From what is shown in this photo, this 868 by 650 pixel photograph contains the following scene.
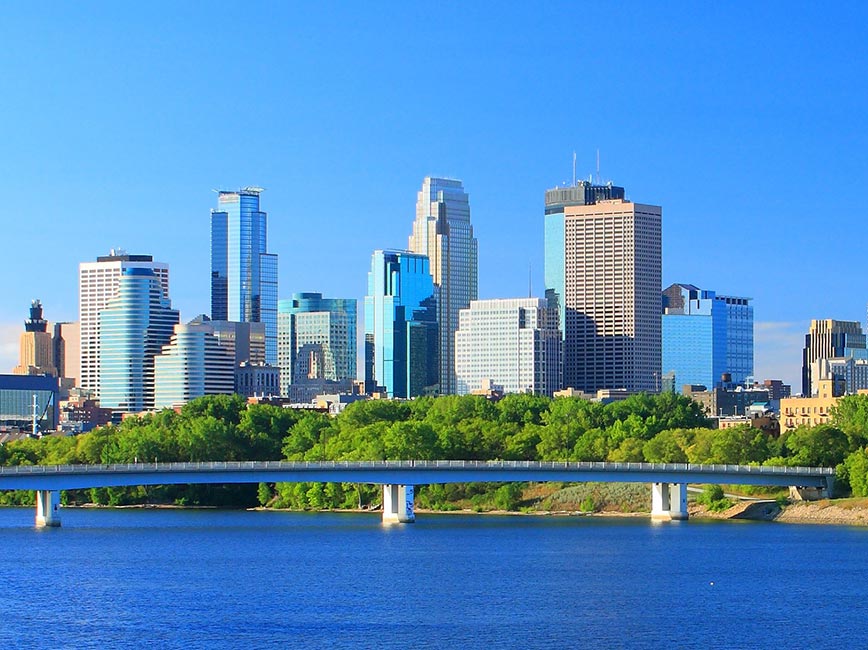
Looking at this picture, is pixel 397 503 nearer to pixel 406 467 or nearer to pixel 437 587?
pixel 406 467

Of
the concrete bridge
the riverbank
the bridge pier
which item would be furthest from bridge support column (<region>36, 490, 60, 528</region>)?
the riverbank

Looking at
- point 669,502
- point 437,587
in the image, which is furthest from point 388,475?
point 437,587

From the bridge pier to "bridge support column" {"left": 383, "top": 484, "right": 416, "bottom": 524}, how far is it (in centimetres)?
2036

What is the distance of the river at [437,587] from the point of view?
82.7 metres

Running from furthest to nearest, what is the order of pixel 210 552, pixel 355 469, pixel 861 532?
pixel 355 469 < pixel 861 532 < pixel 210 552

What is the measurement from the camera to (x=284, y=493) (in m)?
197

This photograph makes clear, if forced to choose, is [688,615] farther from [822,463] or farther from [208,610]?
[822,463]

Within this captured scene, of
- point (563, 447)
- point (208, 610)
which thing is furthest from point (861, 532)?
point (208, 610)

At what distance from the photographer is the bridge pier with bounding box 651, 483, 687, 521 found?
163 meters

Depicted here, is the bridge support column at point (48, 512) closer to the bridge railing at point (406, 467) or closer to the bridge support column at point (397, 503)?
the bridge railing at point (406, 467)

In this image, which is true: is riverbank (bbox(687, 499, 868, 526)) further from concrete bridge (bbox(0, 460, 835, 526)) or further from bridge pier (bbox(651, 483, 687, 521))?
bridge pier (bbox(651, 483, 687, 521))

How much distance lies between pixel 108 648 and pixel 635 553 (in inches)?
1971

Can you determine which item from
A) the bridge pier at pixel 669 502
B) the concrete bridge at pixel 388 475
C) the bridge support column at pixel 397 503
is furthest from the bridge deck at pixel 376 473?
the bridge pier at pixel 669 502

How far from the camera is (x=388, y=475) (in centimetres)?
15812
